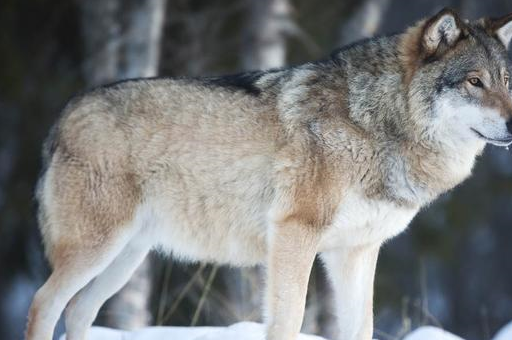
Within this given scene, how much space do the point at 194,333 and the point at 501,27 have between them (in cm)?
256

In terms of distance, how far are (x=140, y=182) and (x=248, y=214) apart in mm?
663

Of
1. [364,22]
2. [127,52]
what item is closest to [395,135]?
[127,52]

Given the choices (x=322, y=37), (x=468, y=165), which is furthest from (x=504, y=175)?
A: (x=468, y=165)

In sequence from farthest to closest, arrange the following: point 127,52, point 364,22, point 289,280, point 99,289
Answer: point 364,22
point 127,52
point 99,289
point 289,280

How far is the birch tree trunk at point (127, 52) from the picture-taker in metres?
9.27

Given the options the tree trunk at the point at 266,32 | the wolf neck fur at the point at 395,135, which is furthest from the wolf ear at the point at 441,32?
the tree trunk at the point at 266,32

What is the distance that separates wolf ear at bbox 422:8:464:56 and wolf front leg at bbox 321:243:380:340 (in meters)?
1.21

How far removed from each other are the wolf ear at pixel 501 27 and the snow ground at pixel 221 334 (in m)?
1.74

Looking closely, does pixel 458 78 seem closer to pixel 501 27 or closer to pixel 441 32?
pixel 441 32

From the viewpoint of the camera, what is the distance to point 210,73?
1196 cm

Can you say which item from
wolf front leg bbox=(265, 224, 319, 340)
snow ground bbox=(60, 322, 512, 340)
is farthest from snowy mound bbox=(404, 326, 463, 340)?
wolf front leg bbox=(265, 224, 319, 340)

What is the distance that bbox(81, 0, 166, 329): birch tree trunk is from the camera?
9.27 m

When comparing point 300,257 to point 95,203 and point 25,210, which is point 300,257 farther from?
point 25,210

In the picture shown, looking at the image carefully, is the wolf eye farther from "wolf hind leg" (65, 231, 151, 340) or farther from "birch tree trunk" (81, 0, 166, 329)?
"birch tree trunk" (81, 0, 166, 329)
